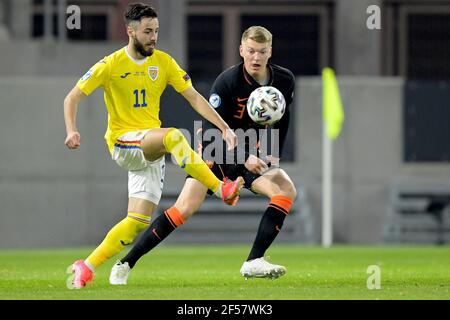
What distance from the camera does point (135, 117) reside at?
10.1 meters

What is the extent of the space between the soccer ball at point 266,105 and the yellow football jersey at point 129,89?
715mm

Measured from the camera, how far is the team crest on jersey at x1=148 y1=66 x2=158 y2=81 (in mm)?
10180

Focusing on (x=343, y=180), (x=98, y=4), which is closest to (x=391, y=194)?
(x=343, y=180)

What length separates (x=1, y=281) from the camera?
1102cm

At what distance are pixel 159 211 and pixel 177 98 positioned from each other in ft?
6.00

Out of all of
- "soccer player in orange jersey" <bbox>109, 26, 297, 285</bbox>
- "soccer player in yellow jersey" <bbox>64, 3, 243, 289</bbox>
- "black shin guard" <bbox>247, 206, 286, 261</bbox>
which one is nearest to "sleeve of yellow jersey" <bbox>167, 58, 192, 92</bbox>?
"soccer player in yellow jersey" <bbox>64, 3, 243, 289</bbox>

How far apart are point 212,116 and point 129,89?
666mm

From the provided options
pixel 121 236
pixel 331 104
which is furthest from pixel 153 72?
pixel 331 104

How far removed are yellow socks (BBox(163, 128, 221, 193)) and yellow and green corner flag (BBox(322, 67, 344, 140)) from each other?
36.5 feet

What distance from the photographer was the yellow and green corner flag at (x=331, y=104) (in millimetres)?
20719

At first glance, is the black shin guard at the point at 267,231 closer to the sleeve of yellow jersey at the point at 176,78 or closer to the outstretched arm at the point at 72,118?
the sleeve of yellow jersey at the point at 176,78

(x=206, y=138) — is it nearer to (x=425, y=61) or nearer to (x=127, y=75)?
(x=127, y=75)

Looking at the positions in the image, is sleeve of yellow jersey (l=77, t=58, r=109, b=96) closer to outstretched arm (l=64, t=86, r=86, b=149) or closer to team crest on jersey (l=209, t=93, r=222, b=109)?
outstretched arm (l=64, t=86, r=86, b=149)

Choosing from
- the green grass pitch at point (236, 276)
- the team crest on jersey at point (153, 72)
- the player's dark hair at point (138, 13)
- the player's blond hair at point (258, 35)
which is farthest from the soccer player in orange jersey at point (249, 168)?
the player's dark hair at point (138, 13)
